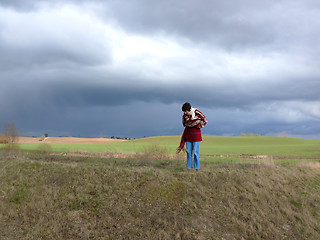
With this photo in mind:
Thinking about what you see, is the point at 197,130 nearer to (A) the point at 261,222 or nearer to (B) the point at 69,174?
(A) the point at 261,222

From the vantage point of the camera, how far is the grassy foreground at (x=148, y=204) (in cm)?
970

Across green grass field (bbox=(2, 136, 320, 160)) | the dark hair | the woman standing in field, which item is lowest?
green grass field (bbox=(2, 136, 320, 160))

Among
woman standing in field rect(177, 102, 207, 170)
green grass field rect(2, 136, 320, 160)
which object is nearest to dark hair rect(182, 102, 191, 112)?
woman standing in field rect(177, 102, 207, 170)

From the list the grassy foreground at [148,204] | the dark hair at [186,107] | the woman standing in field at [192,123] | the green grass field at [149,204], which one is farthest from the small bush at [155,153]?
the dark hair at [186,107]

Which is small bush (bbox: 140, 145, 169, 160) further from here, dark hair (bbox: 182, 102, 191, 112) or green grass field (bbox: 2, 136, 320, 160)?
dark hair (bbox: 182, 102, 191, 112)

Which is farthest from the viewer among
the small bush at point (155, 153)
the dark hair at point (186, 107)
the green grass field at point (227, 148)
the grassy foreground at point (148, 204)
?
the green grass field at point (227, 148)

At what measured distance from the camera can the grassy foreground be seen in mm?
9695

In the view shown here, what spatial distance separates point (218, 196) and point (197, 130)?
3223 millimetres

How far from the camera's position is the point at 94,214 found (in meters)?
10.4

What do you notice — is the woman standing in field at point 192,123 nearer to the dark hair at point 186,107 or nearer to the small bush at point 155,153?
the dark hair at point 186,107

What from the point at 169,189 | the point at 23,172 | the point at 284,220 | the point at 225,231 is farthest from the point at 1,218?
the point at 284,220

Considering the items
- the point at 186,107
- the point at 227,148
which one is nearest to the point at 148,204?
the point at 186,107

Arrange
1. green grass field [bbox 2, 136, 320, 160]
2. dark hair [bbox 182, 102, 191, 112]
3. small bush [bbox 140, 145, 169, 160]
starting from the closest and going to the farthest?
dark hair [bbox 182, 102, 191, 112], small bush [bbox 140, 145, 169, 160], green grass field [bbox 2, 136, 320, 160]

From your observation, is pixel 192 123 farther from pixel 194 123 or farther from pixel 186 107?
pixel 186 107
